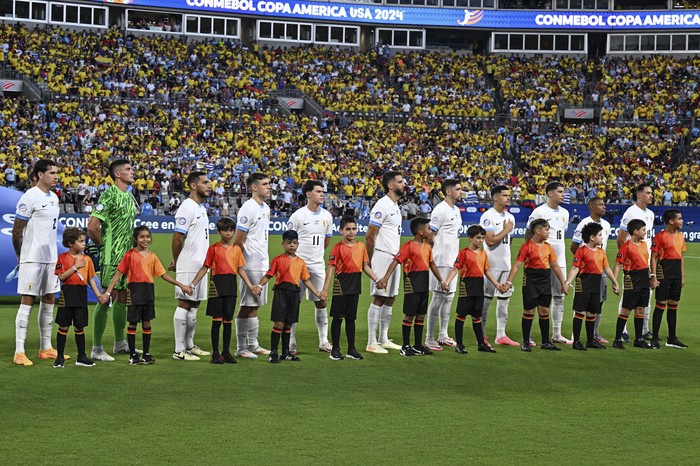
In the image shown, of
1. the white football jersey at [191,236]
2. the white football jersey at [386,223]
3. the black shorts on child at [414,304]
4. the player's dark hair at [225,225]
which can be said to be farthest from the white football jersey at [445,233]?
the white football jersey at [191,236]

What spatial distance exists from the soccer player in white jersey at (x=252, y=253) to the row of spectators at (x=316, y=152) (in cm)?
2508

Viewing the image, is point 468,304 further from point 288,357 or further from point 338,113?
point 338,113

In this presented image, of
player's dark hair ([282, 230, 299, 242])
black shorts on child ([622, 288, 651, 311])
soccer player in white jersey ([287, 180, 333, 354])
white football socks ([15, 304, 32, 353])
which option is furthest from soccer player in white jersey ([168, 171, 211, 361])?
black shorts on child ([622, 288, 651, 311])

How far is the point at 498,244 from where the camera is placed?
41.9 ft

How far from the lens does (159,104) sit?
46.8 metres

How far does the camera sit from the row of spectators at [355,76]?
47.7 meters

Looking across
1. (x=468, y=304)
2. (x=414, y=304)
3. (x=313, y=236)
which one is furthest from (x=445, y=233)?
(x=313, y=236)

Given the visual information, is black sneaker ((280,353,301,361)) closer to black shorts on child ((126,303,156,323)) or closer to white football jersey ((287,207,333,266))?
white football jersey ((287,207,333,266))

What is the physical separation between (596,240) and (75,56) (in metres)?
40.2

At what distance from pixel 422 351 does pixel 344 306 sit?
1.16 m

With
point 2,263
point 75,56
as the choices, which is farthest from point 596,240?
point 75,56

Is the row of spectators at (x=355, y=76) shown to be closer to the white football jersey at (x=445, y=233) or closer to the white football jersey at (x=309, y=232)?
the white football jersey at (x=445, y=233)

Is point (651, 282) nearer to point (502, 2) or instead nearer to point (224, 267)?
point (224, 267)

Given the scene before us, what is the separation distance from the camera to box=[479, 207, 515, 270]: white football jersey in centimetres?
1270
